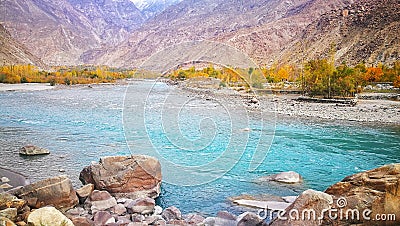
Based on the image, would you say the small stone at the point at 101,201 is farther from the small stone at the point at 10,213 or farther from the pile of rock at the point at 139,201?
the small stone at the point at 10,213

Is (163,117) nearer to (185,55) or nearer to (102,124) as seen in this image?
(185,55)

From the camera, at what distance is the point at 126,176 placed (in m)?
8.36

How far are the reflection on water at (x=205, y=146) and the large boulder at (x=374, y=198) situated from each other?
2215 millimetres

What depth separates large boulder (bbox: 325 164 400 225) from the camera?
15.9ft

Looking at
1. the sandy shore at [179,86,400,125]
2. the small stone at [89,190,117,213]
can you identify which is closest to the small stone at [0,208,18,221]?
the small stone at [89,190,117,213]

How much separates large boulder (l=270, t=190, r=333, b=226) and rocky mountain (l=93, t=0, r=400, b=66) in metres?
19.5

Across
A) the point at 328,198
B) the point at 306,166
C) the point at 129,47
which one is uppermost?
the point at 129,47

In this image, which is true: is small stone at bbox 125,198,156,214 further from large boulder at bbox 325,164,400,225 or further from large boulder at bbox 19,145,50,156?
large boulder at bbox 19,145,50,156

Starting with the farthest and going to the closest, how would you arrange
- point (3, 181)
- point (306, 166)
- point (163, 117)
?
point (306, 166), point (3, 181), point (163, 117)

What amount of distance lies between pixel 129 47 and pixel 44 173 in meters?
179

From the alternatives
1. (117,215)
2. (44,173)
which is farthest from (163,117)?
(44,173)

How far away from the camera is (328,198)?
17.0 feet

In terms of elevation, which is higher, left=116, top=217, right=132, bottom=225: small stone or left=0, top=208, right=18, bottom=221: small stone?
left=0, top=208, right=18, bottom=221: small stone

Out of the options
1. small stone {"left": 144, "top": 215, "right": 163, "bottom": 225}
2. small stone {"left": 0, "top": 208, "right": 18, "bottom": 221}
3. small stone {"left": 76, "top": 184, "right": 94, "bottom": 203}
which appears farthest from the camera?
small stone {"left": 76, "top": 184, "right": 94, "bottom": 203}
